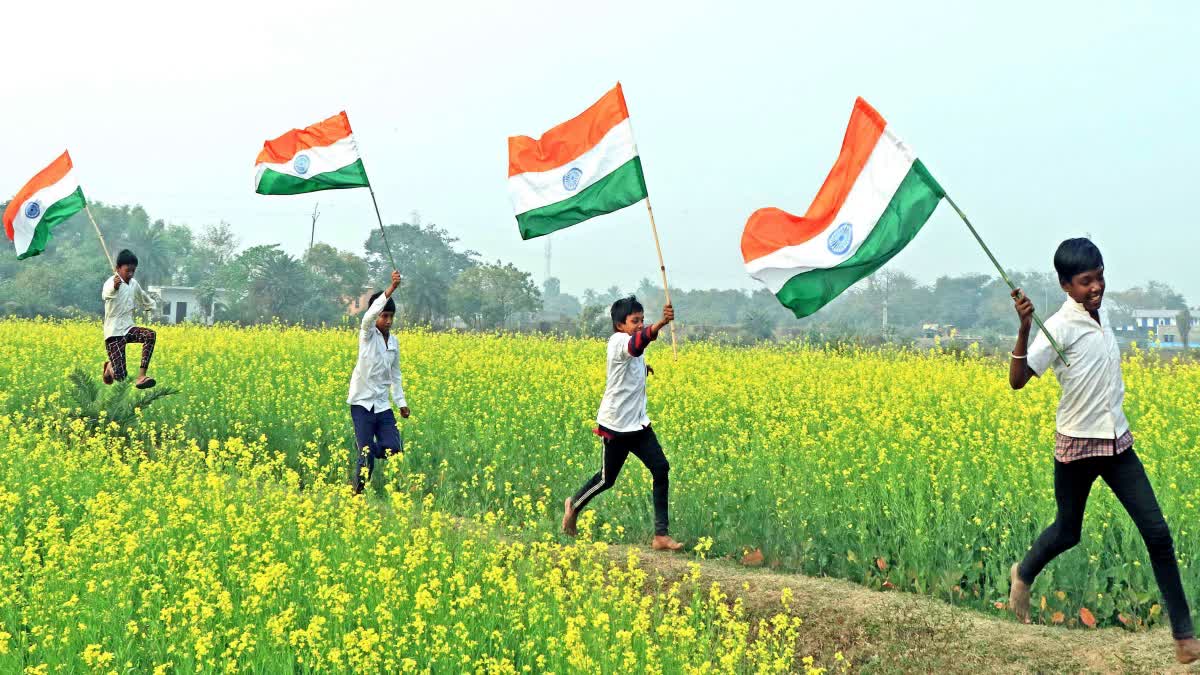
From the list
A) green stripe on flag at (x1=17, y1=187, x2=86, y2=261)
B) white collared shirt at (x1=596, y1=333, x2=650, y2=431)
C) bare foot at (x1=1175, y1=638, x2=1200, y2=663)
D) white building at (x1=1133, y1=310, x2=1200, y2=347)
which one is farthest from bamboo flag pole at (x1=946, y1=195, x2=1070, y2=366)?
white building at (x1=1133, y1=310, x2=1200, y2=347)

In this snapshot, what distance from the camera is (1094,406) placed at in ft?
16.0

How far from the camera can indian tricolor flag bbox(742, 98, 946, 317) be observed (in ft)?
17.8

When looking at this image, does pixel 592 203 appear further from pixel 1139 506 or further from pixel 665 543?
pixel 1139 506

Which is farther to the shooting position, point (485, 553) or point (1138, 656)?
point (485, 553)

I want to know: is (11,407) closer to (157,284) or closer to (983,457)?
(983,457)

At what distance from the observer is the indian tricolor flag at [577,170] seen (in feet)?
24.4

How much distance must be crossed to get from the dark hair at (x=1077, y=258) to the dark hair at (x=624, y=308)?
2.71 metres

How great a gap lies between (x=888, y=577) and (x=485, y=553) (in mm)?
2577

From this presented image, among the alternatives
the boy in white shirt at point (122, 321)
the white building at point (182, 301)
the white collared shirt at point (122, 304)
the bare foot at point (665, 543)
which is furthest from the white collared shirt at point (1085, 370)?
the white building at point (182, 301)

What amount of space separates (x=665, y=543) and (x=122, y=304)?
281 inches

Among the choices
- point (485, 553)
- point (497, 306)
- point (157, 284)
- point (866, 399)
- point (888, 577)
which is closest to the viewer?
point (485, 553)

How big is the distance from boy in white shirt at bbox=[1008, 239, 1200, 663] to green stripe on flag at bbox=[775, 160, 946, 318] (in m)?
0.76

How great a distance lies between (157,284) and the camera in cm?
7906

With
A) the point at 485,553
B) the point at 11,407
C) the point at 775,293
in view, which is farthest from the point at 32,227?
the point at 775,293
